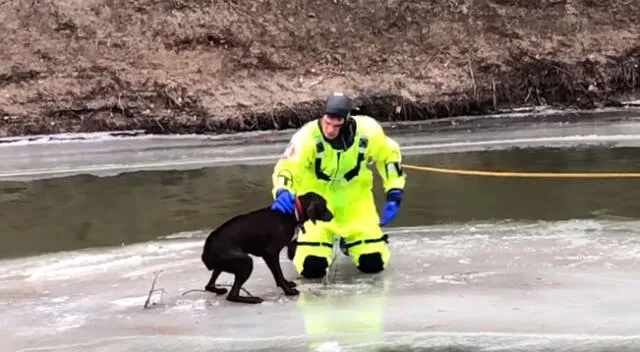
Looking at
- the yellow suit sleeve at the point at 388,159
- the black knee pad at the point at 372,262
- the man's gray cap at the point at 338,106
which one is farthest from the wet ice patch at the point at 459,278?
the man's gray cap at the point at 338,106

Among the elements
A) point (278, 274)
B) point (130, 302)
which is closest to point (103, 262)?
point (130, 302)

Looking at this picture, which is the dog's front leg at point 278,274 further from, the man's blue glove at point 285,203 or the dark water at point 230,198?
the dark water at point 230,198

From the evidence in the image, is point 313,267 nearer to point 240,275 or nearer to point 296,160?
point 296,160

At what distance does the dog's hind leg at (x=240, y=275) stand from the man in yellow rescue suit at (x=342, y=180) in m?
0.38

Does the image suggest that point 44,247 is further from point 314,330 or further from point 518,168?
point 518,168

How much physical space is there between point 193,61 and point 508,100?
4327mm

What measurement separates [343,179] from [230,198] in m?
2.68

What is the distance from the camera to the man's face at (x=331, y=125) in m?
4.97

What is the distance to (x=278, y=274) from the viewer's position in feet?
16.1

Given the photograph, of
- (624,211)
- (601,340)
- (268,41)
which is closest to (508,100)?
(268,41)

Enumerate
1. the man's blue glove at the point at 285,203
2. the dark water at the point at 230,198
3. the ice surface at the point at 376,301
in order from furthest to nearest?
the dark water at the point at 230,198 → the man's blue glove at the point at 285,203 → the ice surface at the point at 376,301

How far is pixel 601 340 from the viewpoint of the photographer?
410cm

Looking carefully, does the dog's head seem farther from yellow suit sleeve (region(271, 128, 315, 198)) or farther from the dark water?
the dark water

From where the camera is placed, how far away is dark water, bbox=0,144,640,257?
A: 6945mm
